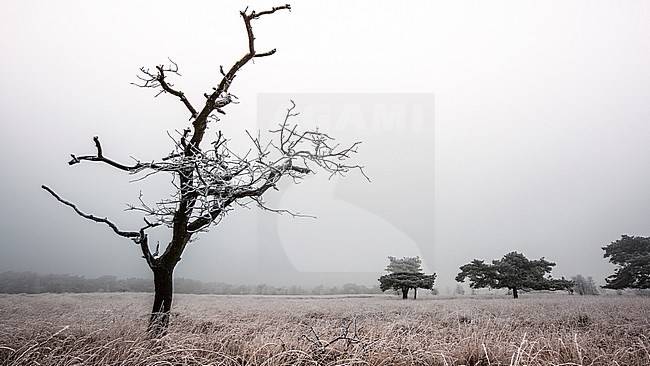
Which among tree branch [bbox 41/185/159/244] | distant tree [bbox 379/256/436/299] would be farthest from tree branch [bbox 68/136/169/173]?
distant tree [bbox 379/256/436/299]

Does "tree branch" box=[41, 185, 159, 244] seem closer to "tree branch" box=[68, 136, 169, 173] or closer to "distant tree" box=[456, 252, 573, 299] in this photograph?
"tree branch" box=[68, 136, 169, 173]

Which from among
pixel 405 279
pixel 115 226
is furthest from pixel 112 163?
pixel 405 279

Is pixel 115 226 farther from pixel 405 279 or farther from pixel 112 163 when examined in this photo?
pixel 405 279

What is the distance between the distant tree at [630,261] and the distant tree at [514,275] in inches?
104

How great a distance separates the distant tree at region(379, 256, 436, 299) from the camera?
822 inches

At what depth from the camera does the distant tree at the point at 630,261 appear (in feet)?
53.9

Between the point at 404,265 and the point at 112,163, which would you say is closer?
the point at 112,163

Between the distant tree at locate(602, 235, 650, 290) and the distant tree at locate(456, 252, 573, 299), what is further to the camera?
the distant tree at locate(456, 252, 573, 299)

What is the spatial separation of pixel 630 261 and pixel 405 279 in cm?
1041

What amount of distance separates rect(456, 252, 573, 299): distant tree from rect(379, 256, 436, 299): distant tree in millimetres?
2089

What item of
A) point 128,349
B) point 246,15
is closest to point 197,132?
point 246,15

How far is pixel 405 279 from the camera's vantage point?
21062mm

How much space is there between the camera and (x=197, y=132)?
11.5 ft

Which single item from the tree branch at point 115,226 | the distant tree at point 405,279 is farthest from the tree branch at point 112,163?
the distant tree at point 405,279
